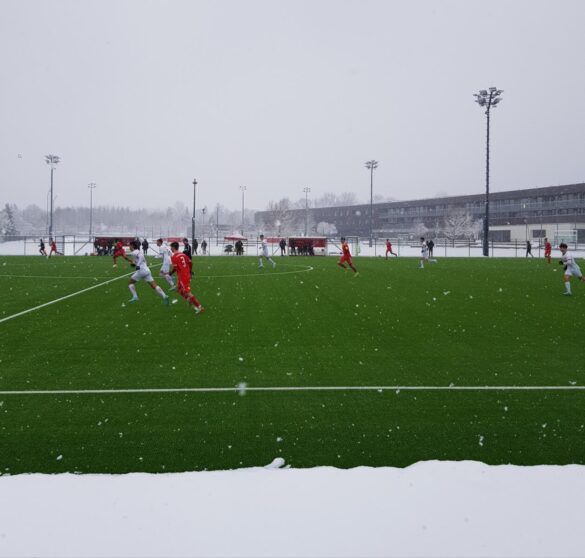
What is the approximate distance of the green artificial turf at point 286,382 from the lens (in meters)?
5.63

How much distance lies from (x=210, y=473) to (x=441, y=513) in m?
1.89

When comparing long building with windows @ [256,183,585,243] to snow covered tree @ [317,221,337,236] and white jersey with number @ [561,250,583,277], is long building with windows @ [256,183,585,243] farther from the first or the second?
white jersey with number @ [561,250,583,277]

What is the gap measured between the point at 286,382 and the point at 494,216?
11079cm

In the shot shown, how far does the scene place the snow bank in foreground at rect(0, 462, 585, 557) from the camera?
3.88m

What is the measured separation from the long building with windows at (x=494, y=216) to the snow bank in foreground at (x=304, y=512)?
80.7 m

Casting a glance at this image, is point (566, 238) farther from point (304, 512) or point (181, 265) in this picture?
point (304, 512)

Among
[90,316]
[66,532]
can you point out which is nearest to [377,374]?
[66,532]

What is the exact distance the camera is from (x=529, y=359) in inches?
389

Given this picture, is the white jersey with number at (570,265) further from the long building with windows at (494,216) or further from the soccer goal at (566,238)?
the long building with windows at (494,216)

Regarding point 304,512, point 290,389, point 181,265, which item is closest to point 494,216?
point 181,265

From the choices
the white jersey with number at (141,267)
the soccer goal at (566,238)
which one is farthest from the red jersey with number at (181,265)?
the soccer goal at (566,238)

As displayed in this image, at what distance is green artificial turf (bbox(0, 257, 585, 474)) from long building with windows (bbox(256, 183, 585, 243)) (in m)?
72.6

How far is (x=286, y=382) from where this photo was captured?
8.32 metres

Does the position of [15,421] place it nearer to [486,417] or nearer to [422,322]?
[486,417]
